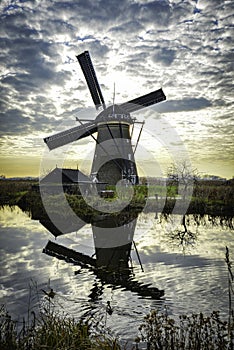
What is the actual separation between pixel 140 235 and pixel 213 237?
2440 millimetres

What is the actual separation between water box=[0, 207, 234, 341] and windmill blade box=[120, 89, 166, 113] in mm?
11721

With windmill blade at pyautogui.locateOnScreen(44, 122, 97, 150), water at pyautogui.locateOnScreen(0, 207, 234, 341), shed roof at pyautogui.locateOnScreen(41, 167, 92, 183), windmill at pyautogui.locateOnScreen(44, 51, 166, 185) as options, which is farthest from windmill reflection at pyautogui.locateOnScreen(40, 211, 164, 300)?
shed roof at pyautogui.locateOnScreen(41, 167, 92, 183)

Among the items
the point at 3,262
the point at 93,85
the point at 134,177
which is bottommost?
the point at 3,262

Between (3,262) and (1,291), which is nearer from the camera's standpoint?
(1,291)

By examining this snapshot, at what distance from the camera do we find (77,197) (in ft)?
65.3

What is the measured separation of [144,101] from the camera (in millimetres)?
21859

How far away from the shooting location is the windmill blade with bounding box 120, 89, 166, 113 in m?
21.5

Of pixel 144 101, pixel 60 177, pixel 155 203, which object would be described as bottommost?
pixel 155 203

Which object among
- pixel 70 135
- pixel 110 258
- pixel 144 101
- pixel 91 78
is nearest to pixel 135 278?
pixel 110 258

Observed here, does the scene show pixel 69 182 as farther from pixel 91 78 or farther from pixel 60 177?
pixel 91 78

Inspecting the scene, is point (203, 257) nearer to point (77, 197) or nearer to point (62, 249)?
point (62, 249)

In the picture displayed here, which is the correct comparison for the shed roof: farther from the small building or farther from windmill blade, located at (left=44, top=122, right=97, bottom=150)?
windmill blade, located at (left=44, top=122, right=97, bottom=150)

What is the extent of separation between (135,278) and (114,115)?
16319 millimetres

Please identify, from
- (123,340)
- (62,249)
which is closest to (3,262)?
(62,249)
